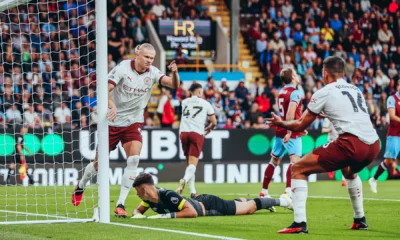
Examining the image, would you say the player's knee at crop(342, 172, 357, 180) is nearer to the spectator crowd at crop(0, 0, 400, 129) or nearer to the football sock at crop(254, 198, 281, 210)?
the football sock at crop(254, 198, 281, 210)

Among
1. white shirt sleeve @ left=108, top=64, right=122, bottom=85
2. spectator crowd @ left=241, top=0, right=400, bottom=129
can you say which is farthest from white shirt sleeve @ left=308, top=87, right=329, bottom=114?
spectator crowd @ left=241, top=0, right=400, bottom=129

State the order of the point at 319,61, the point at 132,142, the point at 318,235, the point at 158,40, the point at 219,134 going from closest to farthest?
the point at 318,235
the point at 132,142
the point at 219,134
the point at 158,40
the point at 319,61

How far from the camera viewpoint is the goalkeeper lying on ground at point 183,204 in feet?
36.4

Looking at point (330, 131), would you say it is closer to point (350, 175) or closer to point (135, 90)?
point (135, 90)

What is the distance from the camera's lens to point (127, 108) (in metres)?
12.4

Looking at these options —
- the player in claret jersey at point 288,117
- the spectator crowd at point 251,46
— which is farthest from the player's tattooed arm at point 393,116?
the spectator crowd at point 251,46

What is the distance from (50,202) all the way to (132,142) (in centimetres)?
374

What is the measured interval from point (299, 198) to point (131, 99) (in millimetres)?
3787

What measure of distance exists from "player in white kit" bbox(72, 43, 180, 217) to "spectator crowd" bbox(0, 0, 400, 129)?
9.82 metres

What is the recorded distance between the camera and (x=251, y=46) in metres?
32.1

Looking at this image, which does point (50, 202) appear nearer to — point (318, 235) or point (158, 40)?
point (318, 235)

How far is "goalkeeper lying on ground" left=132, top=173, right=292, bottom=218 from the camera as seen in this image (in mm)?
11094

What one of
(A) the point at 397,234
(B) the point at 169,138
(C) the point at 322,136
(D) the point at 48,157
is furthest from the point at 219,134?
(A) the point at 397,234

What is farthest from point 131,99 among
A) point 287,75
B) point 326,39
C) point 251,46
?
point 326,39
